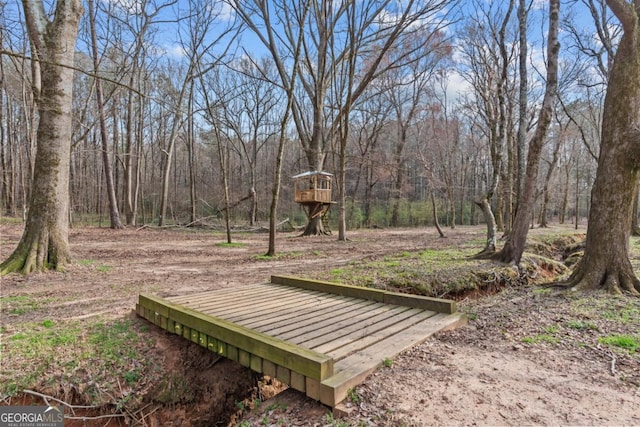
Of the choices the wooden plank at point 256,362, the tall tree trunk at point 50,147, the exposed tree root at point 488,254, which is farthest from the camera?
the exposed tree root at point 488,254

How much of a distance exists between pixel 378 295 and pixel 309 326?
1.52m

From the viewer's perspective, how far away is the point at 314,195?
53.7ft

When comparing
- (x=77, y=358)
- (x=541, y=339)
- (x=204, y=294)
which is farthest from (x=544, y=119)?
(x=77, y=358)

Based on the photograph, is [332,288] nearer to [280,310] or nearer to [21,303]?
[280,310]

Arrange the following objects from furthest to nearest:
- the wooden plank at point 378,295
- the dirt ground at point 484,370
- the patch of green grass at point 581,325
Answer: the wooden plank at point 378,295, the patch of green grass at point 581,325, the dirt ground at point 484,370

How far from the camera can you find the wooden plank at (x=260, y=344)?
9.25ft

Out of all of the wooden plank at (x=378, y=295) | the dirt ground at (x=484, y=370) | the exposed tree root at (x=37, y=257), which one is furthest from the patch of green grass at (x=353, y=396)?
the exposed tree root at (x=37, y=257)

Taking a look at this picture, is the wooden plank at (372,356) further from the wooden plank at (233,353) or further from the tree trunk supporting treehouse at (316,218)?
the tree trunk supporting treehouse at (316,218)

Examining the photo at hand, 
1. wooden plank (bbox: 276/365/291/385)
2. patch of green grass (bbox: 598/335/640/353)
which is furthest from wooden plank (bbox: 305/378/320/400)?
patch of green grass (bbox: 598/335/640/353)

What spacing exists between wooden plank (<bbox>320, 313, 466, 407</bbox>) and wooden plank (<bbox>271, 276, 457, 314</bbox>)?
18cm

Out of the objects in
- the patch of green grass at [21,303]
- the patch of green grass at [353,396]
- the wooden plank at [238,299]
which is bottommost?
the patch of green grass at [21,303]

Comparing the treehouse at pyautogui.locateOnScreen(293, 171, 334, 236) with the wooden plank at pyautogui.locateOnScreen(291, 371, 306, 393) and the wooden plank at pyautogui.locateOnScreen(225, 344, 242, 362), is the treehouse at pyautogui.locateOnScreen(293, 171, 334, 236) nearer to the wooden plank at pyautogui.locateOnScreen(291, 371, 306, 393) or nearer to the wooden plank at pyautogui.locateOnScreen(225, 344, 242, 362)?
the wooden plank at pyautogui.locateOnScreen(225, 344, 242, 362)

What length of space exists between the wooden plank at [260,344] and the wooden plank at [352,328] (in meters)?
0.38

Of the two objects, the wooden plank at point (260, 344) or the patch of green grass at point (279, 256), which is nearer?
the wooden plank at point (260, 344)
